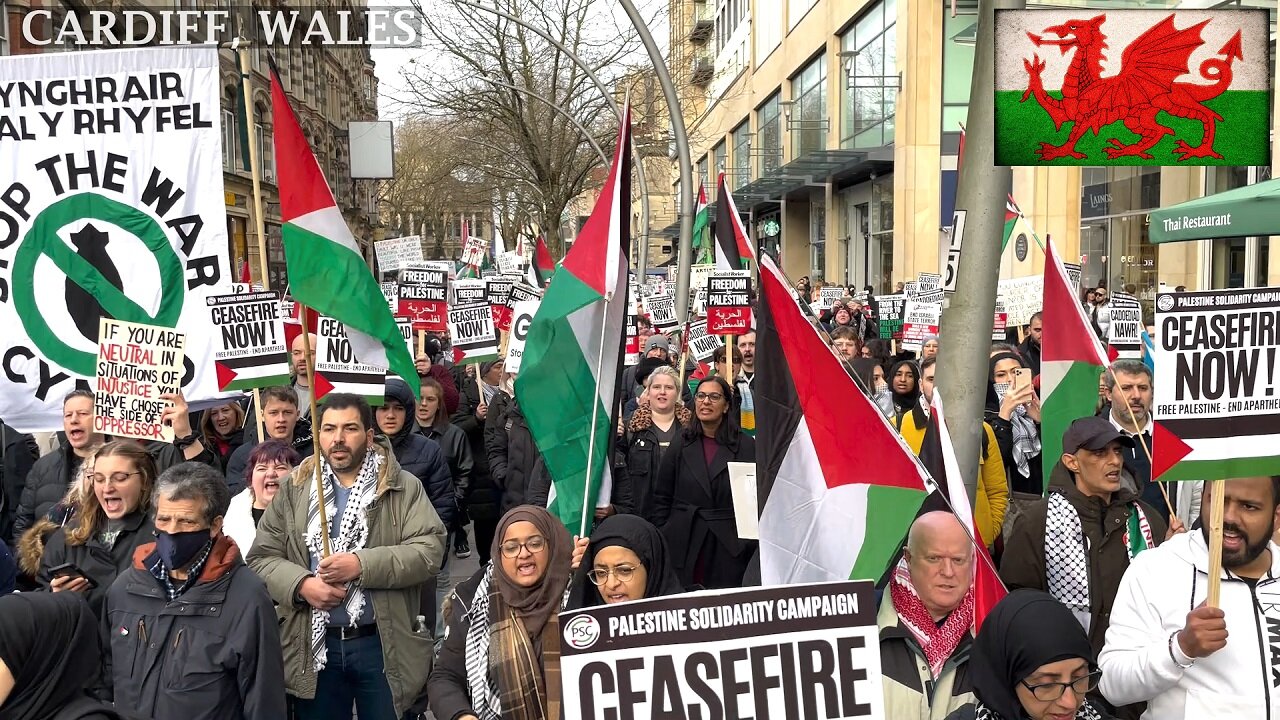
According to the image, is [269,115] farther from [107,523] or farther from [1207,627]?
[1207,627]

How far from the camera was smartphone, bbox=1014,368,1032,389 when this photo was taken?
267 inches

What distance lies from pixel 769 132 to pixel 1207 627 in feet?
128

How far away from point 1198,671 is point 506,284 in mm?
12399

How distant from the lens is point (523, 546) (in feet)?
12.8

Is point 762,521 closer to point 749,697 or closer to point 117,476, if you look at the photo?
point 749,697

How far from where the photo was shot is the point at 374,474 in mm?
4973

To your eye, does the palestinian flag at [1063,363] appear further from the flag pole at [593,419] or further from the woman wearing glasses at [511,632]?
the woman wearing glasses at [511,632]

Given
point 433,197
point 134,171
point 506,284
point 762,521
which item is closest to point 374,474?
point 762,521

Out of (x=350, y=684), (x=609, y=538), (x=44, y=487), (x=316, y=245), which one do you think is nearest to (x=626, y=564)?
(x=609, y=538)

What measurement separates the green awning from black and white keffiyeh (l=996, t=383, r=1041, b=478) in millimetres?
2256

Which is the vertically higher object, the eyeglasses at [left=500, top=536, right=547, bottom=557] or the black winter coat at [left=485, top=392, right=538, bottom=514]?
the eyeglasses at [left=500, top=536, right=547, bottom=557]

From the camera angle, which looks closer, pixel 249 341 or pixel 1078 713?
pixel 1078 713

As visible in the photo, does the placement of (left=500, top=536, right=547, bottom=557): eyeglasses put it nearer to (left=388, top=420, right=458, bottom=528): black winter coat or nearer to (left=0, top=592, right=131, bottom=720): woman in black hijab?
(left=0, top=592, right=131, bottom=720): woman in black hijab

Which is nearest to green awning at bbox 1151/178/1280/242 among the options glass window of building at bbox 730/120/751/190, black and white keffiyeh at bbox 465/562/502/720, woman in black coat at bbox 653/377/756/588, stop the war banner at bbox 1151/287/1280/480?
woman in black coat at bbox 653/377/756/588
